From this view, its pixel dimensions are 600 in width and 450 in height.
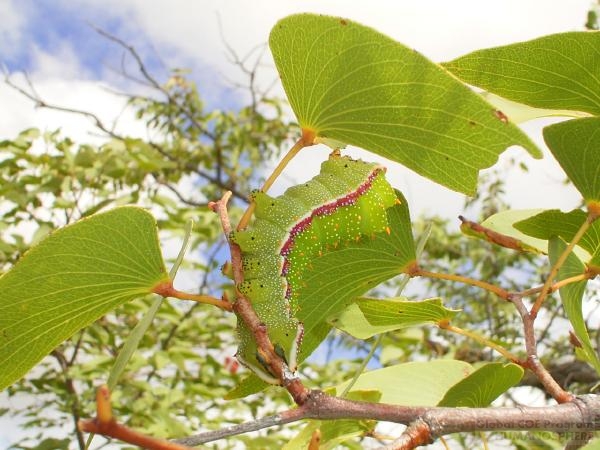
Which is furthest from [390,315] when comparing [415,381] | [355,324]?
[415,381]

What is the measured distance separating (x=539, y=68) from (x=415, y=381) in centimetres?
51

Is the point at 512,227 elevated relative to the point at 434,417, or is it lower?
elevated

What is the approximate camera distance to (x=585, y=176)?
34.2 inches

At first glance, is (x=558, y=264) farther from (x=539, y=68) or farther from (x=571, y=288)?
(x=539, y=68)

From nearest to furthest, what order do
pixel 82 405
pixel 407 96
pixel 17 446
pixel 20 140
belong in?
pixel 407 96
pixel 17 446
pixel 82 405
pixel 20 140

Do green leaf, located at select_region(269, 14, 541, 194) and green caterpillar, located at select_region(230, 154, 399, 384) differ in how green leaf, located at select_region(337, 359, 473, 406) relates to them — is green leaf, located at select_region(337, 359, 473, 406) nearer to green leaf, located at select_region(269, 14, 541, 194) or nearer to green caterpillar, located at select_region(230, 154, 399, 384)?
green caterpillar, located at select_region(230, 154, 399, 384)

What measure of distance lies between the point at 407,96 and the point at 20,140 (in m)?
3.36

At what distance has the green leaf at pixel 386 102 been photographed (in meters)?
0.62

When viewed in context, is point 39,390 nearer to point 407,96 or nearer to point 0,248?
point 0,248

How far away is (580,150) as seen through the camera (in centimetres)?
82

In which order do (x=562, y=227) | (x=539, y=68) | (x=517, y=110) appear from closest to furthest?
(x=539, y=68)
(x=517, y=110)
(x=562, y=227)

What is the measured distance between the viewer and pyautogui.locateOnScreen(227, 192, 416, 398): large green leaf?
2.78ft

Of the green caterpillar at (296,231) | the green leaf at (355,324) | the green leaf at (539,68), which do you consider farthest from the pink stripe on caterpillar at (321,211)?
the green leaf at (539,68)

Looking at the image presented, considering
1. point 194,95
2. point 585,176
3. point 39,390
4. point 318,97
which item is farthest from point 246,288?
point 194,95
